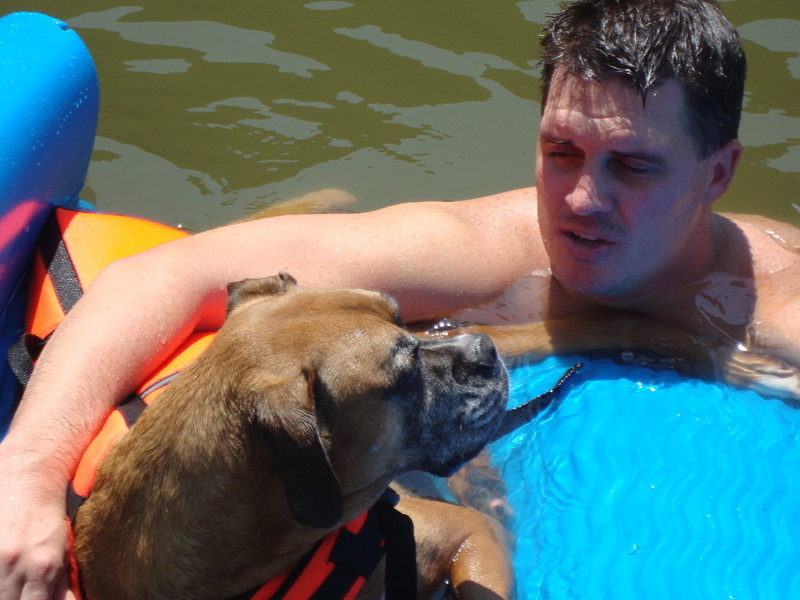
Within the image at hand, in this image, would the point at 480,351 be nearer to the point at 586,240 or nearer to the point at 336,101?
the point at 586,240

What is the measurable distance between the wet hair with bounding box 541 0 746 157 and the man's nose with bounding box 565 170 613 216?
40 centimetres

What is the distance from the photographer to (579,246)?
410 centimetres

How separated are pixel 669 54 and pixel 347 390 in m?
2.27

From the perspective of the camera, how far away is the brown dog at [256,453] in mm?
2566

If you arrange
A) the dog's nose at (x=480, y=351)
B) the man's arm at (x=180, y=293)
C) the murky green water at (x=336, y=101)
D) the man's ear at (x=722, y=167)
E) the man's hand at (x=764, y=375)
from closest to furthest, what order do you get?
the man's arm at (x=180, y=293), the dog's nose at (x=480, y=351), the man's hand at (x=764, y=375), the man's ear at (x=722, y=167), the murky green water at (x=336, y=101)

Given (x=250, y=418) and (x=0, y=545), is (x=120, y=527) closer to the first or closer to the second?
(x=0, y=545)

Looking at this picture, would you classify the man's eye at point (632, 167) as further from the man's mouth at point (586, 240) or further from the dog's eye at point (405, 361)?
the dog's eye at point (405, 361)

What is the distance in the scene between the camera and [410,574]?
3020 mm

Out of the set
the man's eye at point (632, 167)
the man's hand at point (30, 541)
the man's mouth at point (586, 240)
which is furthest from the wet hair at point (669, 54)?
the man's hand at point (30, 541)

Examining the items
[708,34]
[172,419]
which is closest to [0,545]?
[172,419]

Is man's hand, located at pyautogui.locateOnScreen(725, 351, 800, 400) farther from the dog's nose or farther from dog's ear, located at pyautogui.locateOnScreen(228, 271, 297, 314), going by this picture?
dog's ear, located at pyautogui.locateOnScreen(228, 271, 297, 314)

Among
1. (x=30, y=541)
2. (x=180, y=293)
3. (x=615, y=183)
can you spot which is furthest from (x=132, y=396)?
(x=615, y=183)

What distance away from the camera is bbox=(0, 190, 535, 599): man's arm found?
2846 millimetres

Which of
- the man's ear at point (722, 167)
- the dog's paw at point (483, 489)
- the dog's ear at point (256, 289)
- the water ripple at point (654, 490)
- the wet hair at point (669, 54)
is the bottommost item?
the dog's paw at point (483, 489)
